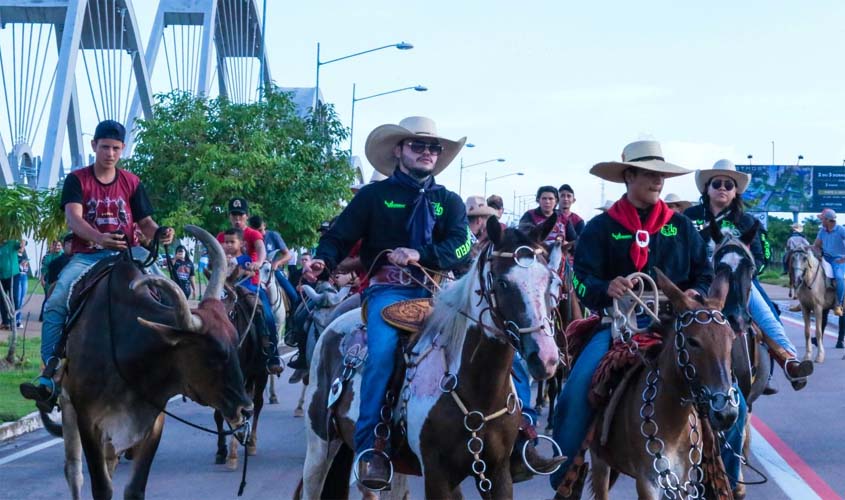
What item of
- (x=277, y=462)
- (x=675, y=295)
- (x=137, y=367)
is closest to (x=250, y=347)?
(x=277, y=462)

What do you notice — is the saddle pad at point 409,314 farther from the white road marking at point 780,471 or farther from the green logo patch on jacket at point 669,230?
the white road marking at point 780,471

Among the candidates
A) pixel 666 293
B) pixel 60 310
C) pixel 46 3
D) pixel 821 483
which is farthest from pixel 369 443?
pixel 46 3

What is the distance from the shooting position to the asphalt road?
970 cm

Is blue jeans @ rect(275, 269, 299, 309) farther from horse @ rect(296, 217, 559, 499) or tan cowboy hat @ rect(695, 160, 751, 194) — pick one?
horse @ rect(296, 217, 559, 499)

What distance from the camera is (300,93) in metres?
76.6

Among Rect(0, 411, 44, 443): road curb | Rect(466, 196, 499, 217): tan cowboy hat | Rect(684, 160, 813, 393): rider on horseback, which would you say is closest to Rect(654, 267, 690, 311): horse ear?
Rect(684, 160, 813, 393): rider on horseback

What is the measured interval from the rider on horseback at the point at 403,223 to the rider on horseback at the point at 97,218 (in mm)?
1576

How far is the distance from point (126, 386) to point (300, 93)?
69.6 meters

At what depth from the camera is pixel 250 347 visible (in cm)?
1202

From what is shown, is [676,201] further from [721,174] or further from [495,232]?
[495,232]

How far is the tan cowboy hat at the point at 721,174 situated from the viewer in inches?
390

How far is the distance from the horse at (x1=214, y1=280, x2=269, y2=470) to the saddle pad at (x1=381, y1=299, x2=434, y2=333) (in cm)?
434

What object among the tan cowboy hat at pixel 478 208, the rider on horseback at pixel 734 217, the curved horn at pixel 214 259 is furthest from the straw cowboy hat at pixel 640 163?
the tan cowboy hat at pixel 478 208

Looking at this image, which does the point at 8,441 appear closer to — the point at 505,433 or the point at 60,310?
the point at 60,310
